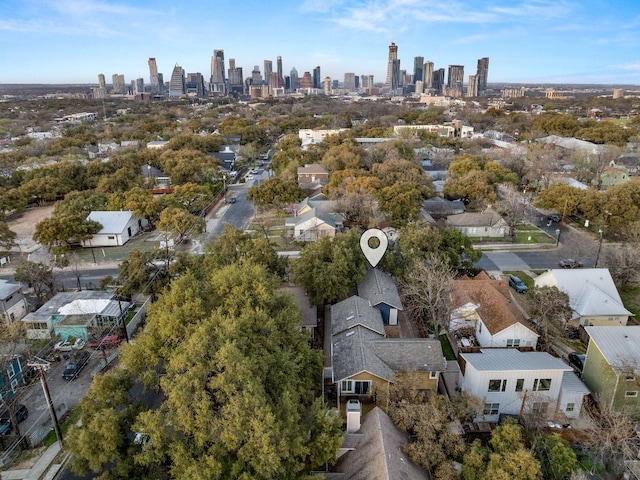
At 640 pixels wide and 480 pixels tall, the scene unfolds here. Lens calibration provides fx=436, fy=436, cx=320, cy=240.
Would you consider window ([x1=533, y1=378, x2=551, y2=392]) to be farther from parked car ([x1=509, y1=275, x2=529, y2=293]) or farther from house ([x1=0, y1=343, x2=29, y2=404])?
house ([x1=0, y1=343, x2=29, y2=404])

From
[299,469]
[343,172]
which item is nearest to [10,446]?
[299,469]

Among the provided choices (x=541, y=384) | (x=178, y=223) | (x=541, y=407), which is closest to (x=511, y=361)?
(x=541, y=384)

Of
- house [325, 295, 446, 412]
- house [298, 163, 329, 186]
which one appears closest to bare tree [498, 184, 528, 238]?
house [298, 163, 329, 186]

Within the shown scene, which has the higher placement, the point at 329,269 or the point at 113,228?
the point at 329,269

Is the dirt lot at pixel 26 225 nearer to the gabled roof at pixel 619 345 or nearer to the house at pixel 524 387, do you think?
the house at pixel 524 387

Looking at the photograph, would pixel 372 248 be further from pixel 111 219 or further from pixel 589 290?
pixel 111 219

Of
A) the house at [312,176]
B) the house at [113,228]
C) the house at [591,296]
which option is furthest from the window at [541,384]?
the house at [312,176]
